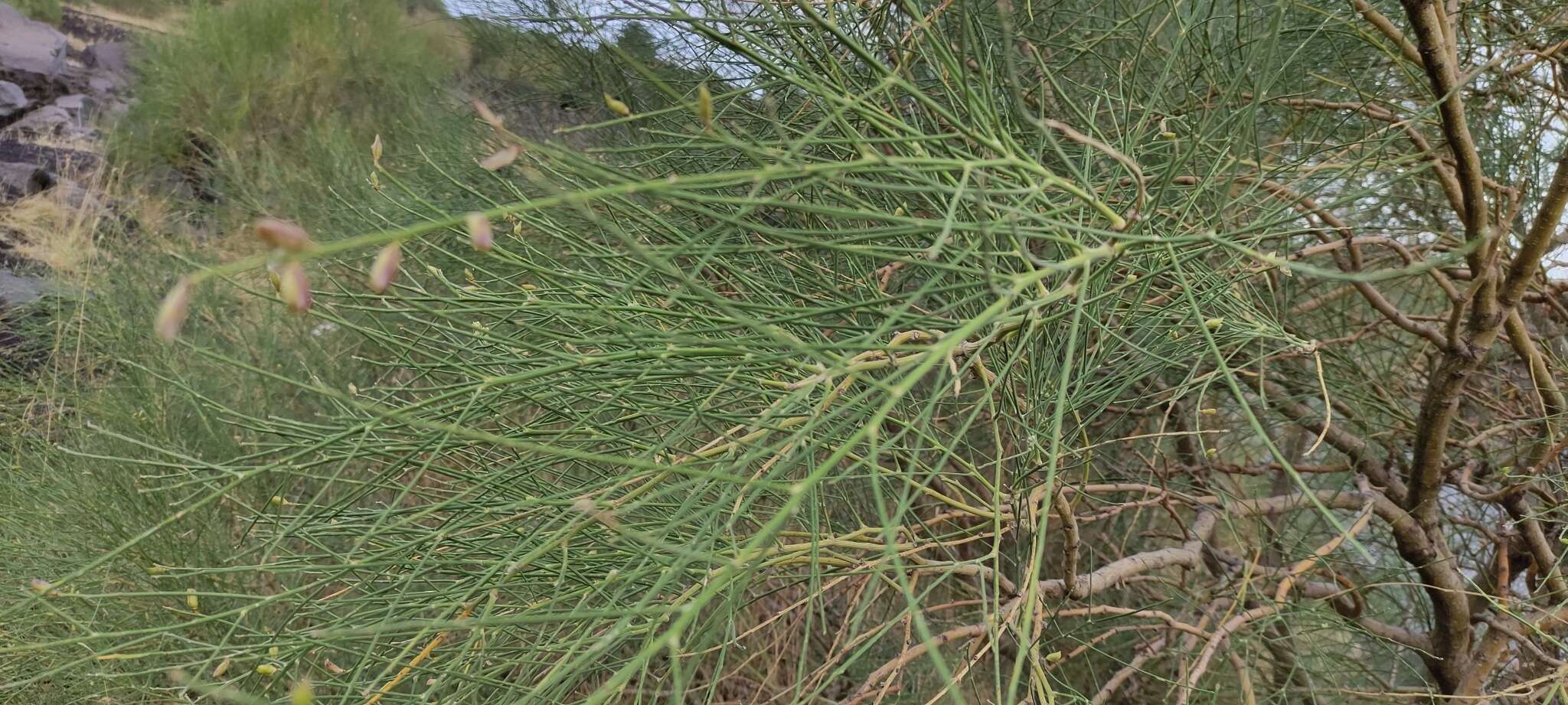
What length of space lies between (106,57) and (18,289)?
560cm

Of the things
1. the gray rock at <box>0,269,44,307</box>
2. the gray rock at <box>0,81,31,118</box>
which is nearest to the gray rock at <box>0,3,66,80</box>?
the gray rock at <box>0,81,31,118</box>

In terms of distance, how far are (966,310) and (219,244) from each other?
478 cm

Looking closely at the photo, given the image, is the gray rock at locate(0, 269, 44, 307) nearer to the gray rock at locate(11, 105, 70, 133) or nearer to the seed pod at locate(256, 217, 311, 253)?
the gray rock at locate(11, 105, 70, 133)

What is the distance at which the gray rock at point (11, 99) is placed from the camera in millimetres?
6160

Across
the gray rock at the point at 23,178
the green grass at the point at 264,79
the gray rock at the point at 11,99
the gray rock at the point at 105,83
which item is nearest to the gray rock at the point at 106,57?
the gray rock at the point at 105,83

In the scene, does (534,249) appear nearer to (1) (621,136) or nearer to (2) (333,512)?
(2) (333,512)

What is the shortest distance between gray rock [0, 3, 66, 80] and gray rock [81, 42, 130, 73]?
0.74 feet

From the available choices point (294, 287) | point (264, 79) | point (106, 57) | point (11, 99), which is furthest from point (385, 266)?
point (106, 57)

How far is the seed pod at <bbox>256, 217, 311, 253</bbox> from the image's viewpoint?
28 centimetres

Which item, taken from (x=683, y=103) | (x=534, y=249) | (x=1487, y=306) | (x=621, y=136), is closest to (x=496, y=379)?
(x=683, y=103)

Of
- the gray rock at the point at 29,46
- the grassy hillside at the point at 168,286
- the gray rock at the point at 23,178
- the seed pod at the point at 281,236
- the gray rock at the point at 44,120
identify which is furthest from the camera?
the gray rock at the point at 29,46

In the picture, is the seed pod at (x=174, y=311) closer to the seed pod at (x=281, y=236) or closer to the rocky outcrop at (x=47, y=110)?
the seed pod at (x=281, y=236)

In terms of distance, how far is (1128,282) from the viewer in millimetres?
570

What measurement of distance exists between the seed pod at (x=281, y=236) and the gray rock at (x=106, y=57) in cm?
Result: 942
